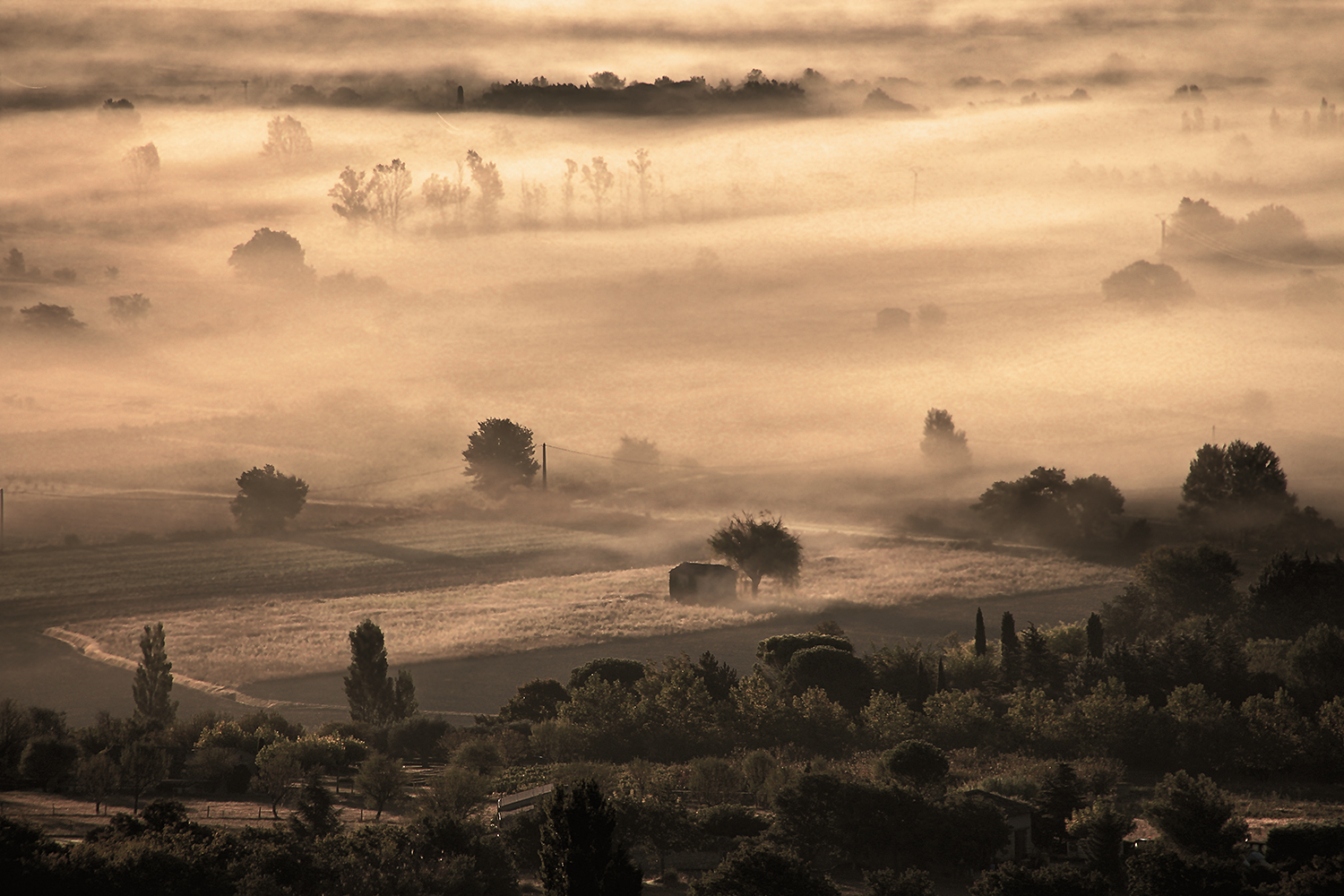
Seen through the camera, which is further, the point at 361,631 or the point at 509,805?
the point at 361,631

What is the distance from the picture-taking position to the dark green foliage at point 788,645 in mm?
114875

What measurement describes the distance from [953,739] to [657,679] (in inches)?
960

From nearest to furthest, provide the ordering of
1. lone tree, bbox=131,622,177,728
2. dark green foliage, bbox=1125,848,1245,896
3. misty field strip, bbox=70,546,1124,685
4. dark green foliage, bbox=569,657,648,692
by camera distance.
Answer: dark green foliage, bbox=1125,848,1245,896, lone tree, bbox=131,622,177,728, dark green foliage, bbox=569,657,648,692, misty field strip, bbox=70,546,1124,685

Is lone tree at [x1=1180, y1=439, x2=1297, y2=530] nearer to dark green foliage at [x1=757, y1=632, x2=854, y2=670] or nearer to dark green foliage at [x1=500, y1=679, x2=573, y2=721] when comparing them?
dark green foliage at [x1=757, y1=632, x2=854, y2=670]

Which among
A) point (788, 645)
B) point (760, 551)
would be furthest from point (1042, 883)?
point (760, 551)

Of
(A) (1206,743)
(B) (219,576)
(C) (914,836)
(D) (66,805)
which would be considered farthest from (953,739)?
(B) (219,576)

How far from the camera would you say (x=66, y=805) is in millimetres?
81750

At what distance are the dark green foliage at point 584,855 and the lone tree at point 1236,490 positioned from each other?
15672 centimetres

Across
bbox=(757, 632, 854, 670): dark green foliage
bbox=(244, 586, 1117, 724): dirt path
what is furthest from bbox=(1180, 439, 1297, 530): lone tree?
bbox=(757, 632, 854, 670): dark green foliage

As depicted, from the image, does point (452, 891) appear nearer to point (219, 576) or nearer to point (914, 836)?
point (914, 836)

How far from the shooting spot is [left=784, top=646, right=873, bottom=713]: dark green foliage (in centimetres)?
10631

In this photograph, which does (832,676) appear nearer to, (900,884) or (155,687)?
(900,884)

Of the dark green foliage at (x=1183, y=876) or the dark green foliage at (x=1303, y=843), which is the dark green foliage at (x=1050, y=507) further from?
the dark green foliage at (x=1183, y=876)

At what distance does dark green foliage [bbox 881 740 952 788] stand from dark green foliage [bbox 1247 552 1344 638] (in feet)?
191
